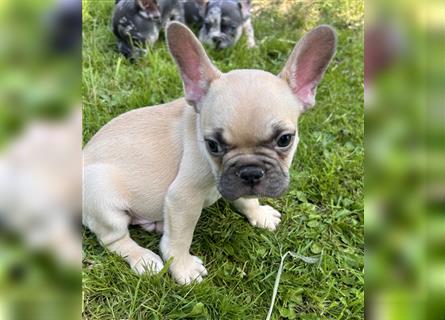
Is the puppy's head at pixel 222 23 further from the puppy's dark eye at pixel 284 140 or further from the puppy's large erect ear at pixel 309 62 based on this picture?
the puppy's dark eye at pixel 284 140

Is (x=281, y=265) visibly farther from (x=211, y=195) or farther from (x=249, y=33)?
(x=249, y=33)

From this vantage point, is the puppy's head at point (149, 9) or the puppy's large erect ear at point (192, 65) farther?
the puppy's head at point (149, 9)

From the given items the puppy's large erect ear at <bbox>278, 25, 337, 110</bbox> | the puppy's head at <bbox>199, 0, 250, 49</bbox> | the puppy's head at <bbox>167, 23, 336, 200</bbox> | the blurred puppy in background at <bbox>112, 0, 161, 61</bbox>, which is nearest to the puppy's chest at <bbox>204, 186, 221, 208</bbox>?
the puppy's head at <bbox>167, 23, 336, 200</bbox>

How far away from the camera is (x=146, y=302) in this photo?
8.04ft

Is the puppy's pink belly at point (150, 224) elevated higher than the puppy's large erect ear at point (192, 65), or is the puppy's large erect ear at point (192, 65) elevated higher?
the puppy's large erect ear at point (192, 65)

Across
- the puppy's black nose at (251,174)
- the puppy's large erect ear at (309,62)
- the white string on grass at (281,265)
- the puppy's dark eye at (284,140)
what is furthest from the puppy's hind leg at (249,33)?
the puppy's black nose at (251,174)

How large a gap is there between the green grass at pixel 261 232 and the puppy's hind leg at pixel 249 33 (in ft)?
0.22

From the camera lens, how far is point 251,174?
210cm

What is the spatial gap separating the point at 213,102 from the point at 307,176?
134 cm

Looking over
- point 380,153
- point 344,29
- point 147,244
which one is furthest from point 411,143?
point 344,29

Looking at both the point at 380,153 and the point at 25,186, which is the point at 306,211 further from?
the point at 25,186

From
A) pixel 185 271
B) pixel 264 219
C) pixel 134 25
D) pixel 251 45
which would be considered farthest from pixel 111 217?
pixel 251 45

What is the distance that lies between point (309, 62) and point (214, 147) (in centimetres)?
63

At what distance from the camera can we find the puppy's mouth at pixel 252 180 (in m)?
2.11
